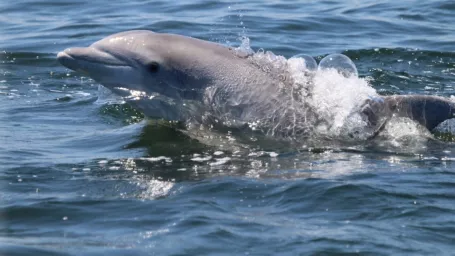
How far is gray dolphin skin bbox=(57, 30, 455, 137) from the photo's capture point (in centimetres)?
1055

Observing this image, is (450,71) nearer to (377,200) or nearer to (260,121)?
(260,121)

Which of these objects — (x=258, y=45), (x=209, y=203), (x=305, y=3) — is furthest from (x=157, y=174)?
(x=305, y=3)

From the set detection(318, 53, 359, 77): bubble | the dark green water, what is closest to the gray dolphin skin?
the dark green water

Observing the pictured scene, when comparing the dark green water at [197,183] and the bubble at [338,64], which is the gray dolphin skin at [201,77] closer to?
the dark green water at [197,183]

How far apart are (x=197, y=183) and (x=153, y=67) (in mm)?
2140

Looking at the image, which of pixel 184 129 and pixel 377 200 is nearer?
pixel 377 200

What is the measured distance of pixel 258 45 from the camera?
17.7 m

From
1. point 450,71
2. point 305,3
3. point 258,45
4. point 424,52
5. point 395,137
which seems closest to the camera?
point 395,137

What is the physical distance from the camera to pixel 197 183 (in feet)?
29.1

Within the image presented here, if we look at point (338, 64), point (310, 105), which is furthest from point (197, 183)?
point (338, 64)

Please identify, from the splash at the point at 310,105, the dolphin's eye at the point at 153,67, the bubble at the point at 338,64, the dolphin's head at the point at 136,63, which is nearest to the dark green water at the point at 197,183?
the splash at the point at 310,105

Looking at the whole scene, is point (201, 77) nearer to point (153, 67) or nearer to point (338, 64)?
point (153, 67)

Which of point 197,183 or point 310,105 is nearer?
point 197,183

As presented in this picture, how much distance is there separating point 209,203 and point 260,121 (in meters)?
2.57
